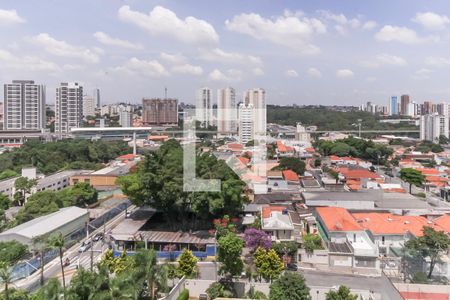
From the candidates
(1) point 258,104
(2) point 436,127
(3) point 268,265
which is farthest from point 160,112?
(3) point 268,265

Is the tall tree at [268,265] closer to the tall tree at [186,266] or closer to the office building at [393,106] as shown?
the tall tree at [186,266]

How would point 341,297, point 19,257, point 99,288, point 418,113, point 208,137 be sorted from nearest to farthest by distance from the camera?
point 99,288
point 341,297
point 19,257
point 208,137
point 418,113

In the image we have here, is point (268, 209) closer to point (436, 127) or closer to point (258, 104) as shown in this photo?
point (258, 104)

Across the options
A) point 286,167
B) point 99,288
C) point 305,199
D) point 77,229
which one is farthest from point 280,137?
point 99,288

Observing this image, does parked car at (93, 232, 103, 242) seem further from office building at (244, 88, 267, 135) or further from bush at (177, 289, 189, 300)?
Answer: office building at (244, 88, 267, 135)

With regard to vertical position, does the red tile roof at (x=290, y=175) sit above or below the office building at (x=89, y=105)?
below

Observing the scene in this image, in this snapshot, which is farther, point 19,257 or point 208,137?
point 208,137

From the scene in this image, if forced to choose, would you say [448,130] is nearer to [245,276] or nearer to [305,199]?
[305,199]

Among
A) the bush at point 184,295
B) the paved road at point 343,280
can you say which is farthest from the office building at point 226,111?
the bush at point 184,295
